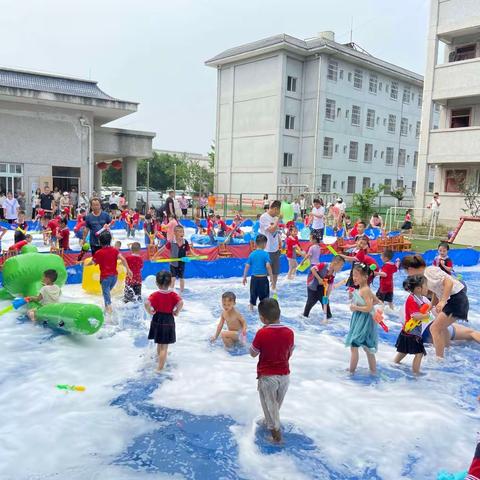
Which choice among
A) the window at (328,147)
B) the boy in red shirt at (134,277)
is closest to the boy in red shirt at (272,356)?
the boy in red shirt at (134,277)

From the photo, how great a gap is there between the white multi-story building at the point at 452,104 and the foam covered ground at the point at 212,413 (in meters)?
19.9

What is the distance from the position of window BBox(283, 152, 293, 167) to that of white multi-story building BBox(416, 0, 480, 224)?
12.8 metres

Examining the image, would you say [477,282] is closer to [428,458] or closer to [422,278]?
[422,278]

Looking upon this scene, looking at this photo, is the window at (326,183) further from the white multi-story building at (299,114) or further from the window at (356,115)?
the window at (356,115)

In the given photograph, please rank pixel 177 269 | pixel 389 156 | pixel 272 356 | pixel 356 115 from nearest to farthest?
pixel 272 356 < pixel 177 269 < pixel 356 115 < pixel 389 156

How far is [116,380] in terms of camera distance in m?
5.79

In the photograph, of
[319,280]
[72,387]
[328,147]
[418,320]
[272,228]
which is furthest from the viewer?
[328,147]

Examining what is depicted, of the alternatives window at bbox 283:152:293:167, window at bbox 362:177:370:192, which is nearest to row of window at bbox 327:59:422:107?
window at bbox 283:152:293:167

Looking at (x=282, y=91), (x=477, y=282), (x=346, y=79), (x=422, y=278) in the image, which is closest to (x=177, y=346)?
(x=422, y=278)

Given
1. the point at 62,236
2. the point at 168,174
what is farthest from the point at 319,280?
the point at 168,174

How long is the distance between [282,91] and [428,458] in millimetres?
34301

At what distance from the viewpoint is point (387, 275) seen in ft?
28.7

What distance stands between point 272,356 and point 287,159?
33944mm

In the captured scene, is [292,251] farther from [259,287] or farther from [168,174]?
[168,174]
